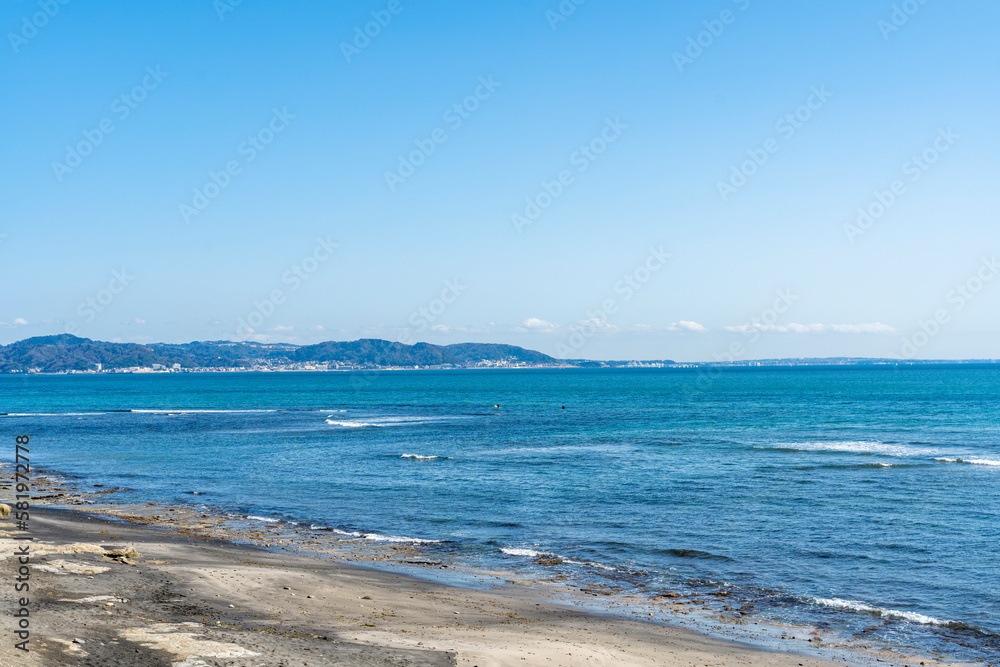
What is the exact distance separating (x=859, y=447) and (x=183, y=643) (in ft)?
171

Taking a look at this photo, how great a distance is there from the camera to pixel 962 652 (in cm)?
1616

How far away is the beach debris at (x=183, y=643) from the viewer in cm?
1246

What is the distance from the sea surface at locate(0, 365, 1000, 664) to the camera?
20.9 meters

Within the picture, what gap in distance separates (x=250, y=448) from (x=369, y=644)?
156 ft

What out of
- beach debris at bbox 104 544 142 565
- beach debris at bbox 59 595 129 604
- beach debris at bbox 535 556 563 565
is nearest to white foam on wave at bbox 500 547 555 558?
beach debris at bbox 535 556 563 565

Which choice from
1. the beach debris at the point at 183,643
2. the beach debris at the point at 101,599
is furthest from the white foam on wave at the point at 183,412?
the beach debris at the point at 183,643

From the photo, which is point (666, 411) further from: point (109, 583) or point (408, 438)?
point (109, 583)

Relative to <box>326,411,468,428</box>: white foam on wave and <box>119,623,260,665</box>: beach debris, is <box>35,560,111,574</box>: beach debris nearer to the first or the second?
<box>119,623,260,665</box>: beach debris

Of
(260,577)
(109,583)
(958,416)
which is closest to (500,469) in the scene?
(260,577)

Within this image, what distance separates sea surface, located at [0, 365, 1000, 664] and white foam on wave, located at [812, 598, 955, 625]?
0.07 m

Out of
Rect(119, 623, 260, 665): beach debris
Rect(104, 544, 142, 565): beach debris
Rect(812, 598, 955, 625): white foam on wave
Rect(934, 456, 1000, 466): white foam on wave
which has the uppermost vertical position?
Rect(934, 456, 1000, 466): white foam on wave

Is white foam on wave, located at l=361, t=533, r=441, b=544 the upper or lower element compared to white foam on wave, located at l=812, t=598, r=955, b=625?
lower

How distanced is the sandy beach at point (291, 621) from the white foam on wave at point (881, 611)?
466 centimetres

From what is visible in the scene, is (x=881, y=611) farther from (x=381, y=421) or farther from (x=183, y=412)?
(x=183, y=412)
